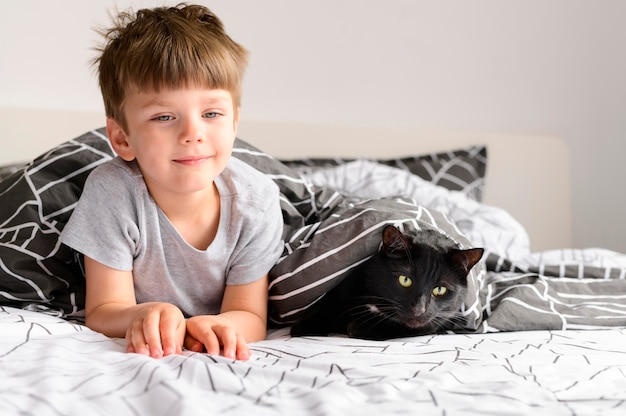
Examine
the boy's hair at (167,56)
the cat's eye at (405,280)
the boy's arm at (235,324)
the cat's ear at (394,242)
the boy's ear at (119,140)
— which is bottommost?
the boy's arm at (235,324)

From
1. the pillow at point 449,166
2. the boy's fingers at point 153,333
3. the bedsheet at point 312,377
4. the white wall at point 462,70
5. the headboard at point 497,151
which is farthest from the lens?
the white wall at point 462,70

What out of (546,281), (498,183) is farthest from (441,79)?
(546,281)

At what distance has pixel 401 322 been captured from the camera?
1334 millimetres

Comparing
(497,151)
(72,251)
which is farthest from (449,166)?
(72,251)

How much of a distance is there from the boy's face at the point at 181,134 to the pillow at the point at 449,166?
0.93 metres

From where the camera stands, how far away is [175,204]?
4.56 ft

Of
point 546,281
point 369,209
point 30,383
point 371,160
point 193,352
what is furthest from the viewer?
point 371,160

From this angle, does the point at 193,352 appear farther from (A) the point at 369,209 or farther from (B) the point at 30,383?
(A) the point at 369,209

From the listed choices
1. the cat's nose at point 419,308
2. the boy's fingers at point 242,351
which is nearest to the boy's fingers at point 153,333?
the boy's fingers at point 242,351

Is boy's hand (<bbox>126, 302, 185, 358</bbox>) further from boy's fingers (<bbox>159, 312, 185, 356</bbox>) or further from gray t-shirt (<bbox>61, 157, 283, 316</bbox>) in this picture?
gray t-shirt (<bbox>61, 157, 283, 316</bbox>)

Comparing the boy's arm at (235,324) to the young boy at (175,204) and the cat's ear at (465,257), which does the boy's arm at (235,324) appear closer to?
the young boy at (175,204)

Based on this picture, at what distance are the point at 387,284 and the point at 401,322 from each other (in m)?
0.08

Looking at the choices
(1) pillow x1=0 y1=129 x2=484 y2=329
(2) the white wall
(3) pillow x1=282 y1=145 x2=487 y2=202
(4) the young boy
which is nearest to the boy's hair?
(4) the young boy

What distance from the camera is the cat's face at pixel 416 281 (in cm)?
131
